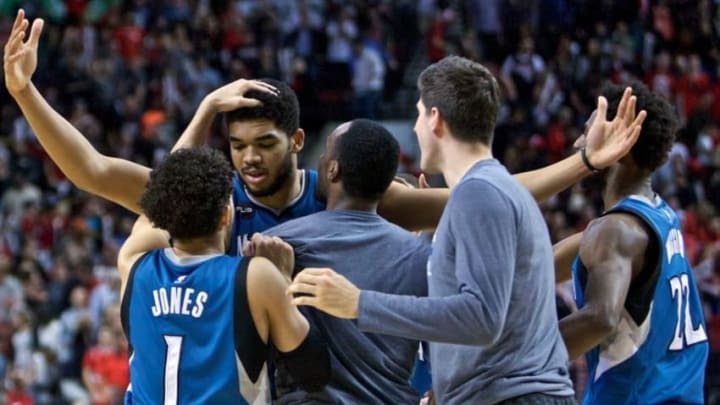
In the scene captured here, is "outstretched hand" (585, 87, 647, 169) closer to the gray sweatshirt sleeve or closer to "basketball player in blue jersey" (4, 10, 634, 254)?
"basketball player in blue jersey" (4, 10, 634, 254)

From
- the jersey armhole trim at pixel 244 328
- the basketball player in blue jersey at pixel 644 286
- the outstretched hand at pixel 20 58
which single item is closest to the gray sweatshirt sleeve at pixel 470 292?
the jersey armhole trim at pixel 244 328

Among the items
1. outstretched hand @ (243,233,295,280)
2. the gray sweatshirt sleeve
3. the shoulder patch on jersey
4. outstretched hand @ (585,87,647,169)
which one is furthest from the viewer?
the shoulder patch on jersey

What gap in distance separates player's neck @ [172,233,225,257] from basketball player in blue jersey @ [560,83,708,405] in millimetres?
1371

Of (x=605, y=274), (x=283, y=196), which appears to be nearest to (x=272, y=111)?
(x=283, y=196)

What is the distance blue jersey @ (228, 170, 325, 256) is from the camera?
529cm

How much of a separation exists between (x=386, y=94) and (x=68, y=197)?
15.1ft

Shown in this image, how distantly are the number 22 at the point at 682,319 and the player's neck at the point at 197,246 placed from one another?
70.5 inches

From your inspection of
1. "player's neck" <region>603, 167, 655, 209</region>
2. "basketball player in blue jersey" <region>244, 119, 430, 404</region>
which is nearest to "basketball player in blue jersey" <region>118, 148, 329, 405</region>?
"basketball player in blue jersey" <region>244, 119, 430, 404</region>

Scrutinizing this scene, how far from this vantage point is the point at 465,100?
4.39 m

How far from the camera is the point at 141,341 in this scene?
14.9 ft

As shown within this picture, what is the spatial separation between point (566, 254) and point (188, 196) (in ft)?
6.14

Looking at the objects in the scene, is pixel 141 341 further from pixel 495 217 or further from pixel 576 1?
pixel 576 1

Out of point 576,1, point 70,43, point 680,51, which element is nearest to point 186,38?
point 70,43

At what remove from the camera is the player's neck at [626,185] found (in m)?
5.39
